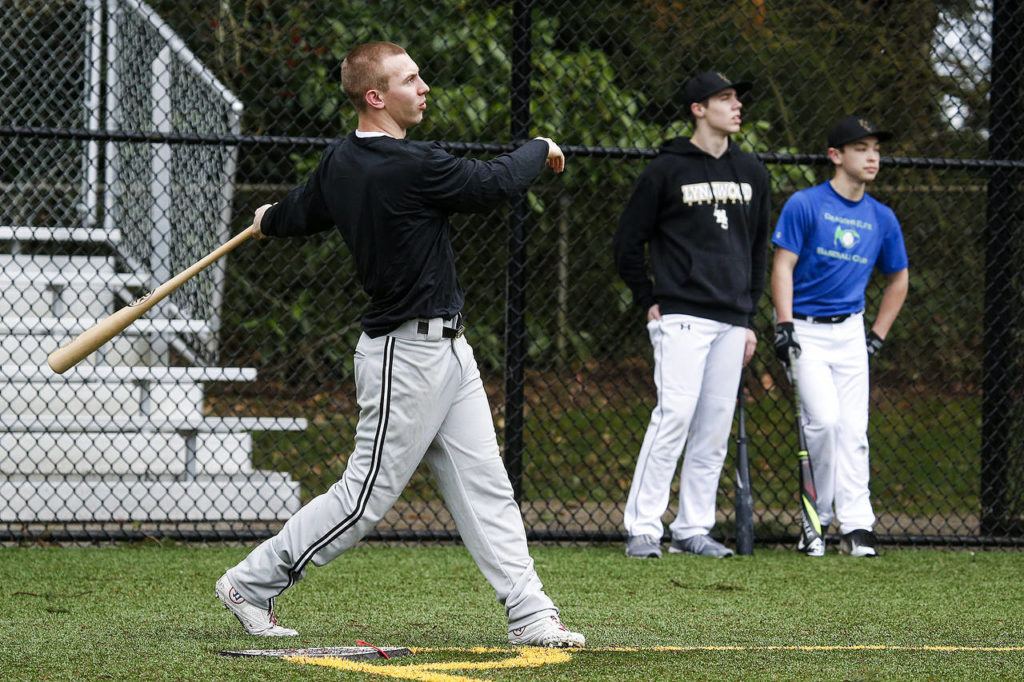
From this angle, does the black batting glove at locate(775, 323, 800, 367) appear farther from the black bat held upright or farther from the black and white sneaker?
the black and white sneaker

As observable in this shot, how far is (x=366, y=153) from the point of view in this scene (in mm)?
4012

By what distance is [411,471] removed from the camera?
4.08 m

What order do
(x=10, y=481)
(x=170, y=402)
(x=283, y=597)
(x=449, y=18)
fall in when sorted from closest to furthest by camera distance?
1. (x=283, y=597)
2. (x=10, y=481)
3. (x=170, y=402)
4. (x=449, y=18)

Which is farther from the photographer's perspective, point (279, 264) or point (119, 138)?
point (279, 264)

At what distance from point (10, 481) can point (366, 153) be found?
3653 millimetres

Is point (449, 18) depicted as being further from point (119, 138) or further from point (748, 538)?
point (748, 538)

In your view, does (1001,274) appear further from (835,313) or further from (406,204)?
(406,204)

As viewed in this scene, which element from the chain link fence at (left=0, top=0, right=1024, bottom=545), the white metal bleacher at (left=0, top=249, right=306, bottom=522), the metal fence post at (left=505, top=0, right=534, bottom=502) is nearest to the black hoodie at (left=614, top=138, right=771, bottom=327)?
the chain link fence at (left=0, top=0, right=1024, bottom=545)

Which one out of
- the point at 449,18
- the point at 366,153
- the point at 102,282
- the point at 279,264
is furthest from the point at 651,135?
the point at 366,153

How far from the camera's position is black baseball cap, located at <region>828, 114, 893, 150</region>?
6.41 m

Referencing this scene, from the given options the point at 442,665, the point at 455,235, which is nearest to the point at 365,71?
the point at 442,665

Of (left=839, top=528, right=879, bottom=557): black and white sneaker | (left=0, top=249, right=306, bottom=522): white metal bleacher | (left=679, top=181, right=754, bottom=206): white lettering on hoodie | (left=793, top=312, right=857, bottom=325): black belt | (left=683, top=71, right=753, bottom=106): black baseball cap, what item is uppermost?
(left=683, top=71, right=753, bottom=106): black baseball cap

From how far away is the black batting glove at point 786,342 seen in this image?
20.7 ft

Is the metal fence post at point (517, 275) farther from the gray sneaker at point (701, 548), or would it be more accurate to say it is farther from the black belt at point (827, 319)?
the black belt at point (827, 319)
